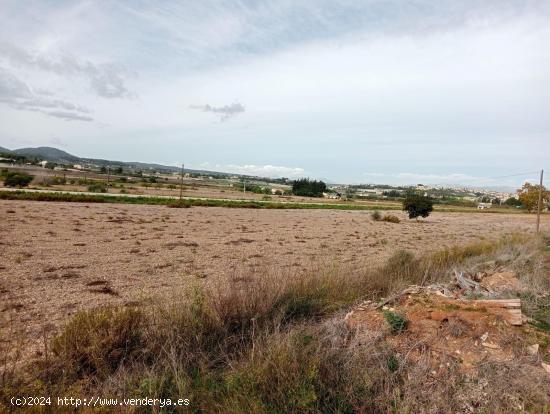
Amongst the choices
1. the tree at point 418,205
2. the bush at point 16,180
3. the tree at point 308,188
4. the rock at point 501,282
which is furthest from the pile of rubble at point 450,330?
the tree at point 308,188

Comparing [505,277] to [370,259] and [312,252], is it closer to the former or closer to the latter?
[370,259]

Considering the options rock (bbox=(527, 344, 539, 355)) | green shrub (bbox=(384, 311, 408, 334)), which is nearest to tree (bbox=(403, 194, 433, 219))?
green shrub (bbox=(384, 311, 408, 334))

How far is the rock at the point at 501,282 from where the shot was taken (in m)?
8.94

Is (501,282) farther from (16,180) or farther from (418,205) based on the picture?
(16,180)

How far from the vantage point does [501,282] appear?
31.4ft

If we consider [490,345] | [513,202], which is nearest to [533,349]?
[490,345]

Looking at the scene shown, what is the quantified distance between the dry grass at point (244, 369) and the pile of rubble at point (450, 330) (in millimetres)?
274

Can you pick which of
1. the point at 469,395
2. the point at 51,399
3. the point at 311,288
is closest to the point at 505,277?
the point at 311,288

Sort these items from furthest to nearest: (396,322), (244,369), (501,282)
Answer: (501,282)
(396,322)
(244,369)

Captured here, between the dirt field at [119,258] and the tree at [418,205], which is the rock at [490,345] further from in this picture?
the tree at [418,205]

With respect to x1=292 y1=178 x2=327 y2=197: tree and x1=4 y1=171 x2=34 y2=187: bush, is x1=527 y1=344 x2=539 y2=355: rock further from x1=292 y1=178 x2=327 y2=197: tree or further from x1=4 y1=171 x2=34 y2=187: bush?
x1=292 y1=178 x2=327 y2=197: tree

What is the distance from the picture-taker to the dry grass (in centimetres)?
425

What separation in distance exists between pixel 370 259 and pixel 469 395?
12.0m

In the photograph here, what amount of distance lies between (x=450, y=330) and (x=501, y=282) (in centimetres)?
471
